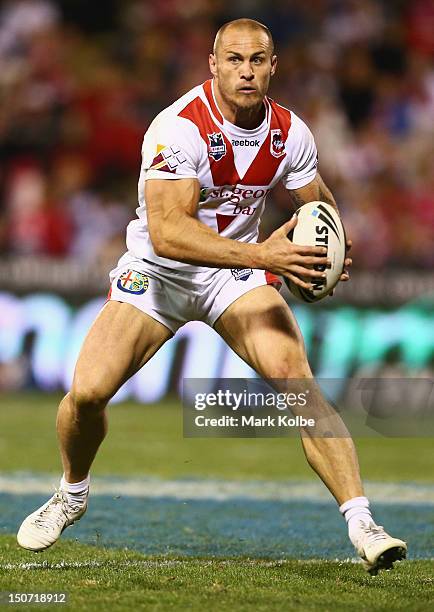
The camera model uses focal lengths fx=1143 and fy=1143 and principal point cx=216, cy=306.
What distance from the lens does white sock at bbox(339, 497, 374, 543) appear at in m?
4.36

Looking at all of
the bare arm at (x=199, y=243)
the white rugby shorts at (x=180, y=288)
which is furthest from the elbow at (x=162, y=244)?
the white rugby shorts at (x=180, y=288)

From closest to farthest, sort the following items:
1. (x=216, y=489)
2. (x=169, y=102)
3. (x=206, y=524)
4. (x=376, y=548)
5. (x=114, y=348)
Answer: (x=376, y=548)
(x=114, y=348)
(x=206, y=524)
(x=216, y=489)
(x=169, y=102)

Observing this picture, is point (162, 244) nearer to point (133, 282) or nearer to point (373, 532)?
point (133, 282)

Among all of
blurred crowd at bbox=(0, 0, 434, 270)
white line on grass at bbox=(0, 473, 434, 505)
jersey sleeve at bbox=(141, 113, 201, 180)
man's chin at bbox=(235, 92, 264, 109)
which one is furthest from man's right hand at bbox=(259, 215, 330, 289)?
blurred crowd at bbox=(0, 0, 434, 270)

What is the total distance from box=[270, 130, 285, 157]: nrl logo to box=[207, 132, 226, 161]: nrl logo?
→ 0.24m

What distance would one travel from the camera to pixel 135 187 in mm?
13172

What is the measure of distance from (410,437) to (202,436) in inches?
74.9

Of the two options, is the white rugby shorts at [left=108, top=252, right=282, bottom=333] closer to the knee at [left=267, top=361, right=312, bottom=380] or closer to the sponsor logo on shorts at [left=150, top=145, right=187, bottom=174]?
the knee at [left=267, top=361, right=312, bottom=380]

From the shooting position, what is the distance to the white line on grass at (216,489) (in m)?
7.13

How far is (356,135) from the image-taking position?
44.4ft

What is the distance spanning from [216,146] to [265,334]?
82 centimetres

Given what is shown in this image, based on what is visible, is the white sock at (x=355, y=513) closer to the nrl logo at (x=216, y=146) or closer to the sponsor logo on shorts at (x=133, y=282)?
the sponsor logo on shorts at (x=133, y=282)

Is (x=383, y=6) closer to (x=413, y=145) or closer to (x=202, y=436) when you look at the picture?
(x=413, y=145)

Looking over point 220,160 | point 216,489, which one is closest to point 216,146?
point 220,160
